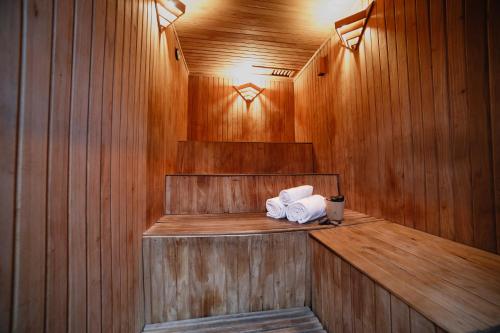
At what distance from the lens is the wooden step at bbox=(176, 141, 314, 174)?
2406 mm

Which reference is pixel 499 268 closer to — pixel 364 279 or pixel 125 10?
pixel 364 279

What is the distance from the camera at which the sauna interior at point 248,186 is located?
54 centimetres

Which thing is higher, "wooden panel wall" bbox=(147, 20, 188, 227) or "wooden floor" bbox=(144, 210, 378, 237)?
"wooden panel wall" bbox=(147, 20, 188, 227)

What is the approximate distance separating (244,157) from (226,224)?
124 cm

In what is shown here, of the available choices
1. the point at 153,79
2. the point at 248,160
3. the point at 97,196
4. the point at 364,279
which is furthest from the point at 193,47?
the point at 364,279

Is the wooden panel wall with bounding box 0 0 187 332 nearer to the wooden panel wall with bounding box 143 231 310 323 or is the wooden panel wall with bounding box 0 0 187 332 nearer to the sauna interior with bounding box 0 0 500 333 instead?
the sauna interior with bounding box 0 0 500 333

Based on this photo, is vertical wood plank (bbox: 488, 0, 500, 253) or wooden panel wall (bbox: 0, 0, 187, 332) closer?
wooden panel wall (bbox: 0, 0, 187, 332)

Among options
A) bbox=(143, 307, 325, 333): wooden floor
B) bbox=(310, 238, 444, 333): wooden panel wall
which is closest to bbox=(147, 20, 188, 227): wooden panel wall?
bbox=(143, 307, 325, 333): wooden floor

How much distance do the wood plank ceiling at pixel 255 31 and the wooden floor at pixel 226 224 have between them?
1.98 m

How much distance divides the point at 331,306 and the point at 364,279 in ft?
1.27

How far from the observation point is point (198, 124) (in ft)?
10.8

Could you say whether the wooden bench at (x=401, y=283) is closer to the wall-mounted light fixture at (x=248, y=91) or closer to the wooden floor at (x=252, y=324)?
the wooden floor at (x=252, y=324)

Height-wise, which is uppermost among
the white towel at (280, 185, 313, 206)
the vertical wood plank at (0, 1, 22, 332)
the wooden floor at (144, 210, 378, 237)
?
the vertical wood plank at (0, 1, 22, 332)

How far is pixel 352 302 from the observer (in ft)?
2.87
